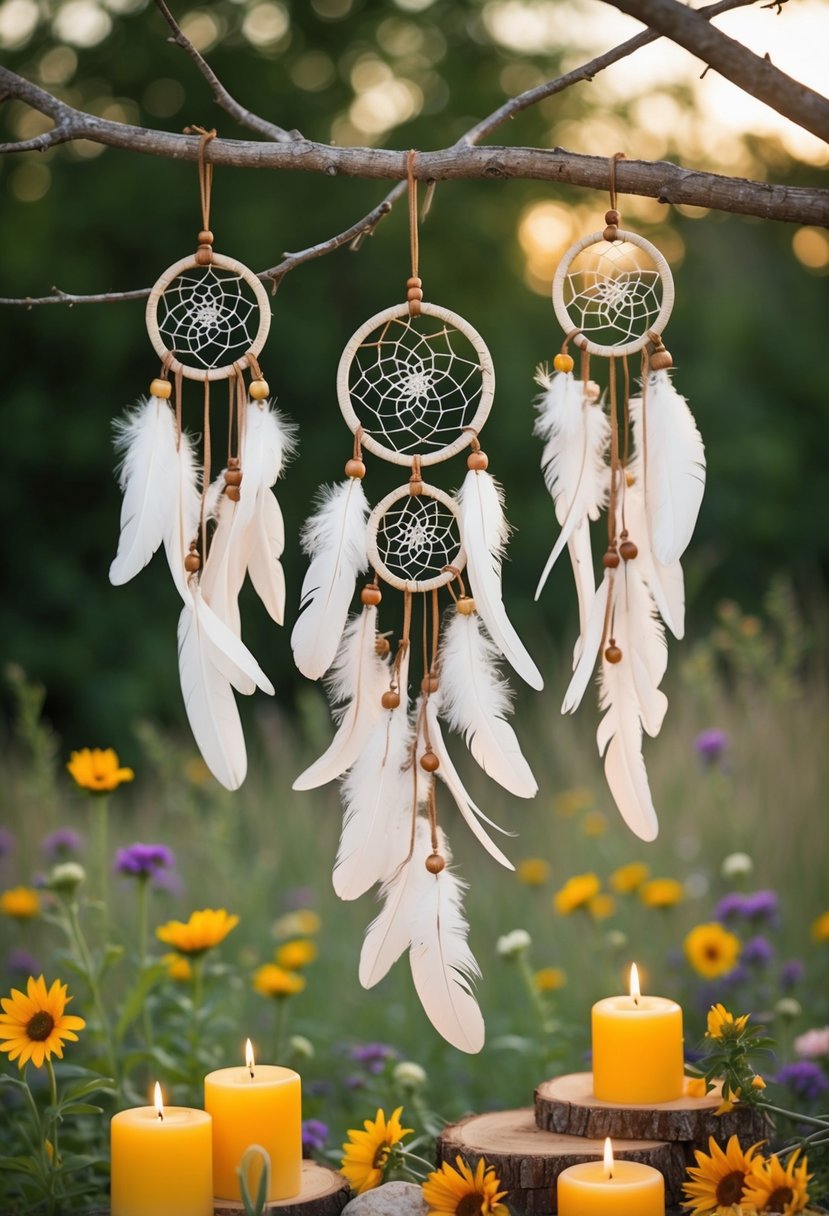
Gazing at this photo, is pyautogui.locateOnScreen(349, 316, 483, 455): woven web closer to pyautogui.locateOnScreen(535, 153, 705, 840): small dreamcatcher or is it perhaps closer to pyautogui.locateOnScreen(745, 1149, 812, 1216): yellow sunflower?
pyautogui.locateOnScreen(535, 153, 705, 840): small dreamcatcher

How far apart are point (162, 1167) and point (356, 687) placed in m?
0.54

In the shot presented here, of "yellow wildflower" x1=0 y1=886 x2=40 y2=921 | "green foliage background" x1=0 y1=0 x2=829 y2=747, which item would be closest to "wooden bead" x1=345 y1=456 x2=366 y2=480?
"yellow wildflower" x1=0 y1=886 x2=40 y2=921

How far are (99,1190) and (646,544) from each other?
1.07m

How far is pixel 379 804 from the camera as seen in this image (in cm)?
142

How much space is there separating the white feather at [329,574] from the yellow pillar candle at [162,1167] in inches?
18.9

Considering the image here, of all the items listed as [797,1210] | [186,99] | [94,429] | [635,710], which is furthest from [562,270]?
[186,99]

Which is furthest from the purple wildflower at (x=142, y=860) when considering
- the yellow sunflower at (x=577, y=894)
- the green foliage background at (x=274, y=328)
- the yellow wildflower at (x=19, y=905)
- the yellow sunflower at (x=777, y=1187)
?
the green foliage background at (x=274, y=328)

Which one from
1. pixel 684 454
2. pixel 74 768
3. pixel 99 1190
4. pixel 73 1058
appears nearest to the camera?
pixel 684 454

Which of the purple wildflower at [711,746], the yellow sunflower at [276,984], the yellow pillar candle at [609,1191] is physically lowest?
the yellow pillar candle at [609,1191]

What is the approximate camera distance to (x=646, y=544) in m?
1.50

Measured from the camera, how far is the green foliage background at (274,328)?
6133 mm

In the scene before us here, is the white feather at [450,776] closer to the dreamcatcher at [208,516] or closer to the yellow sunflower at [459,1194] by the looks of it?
the dreamcatcher at [208,516]

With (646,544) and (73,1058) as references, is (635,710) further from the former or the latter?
(73,1058)

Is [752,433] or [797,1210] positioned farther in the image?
[752,433]
